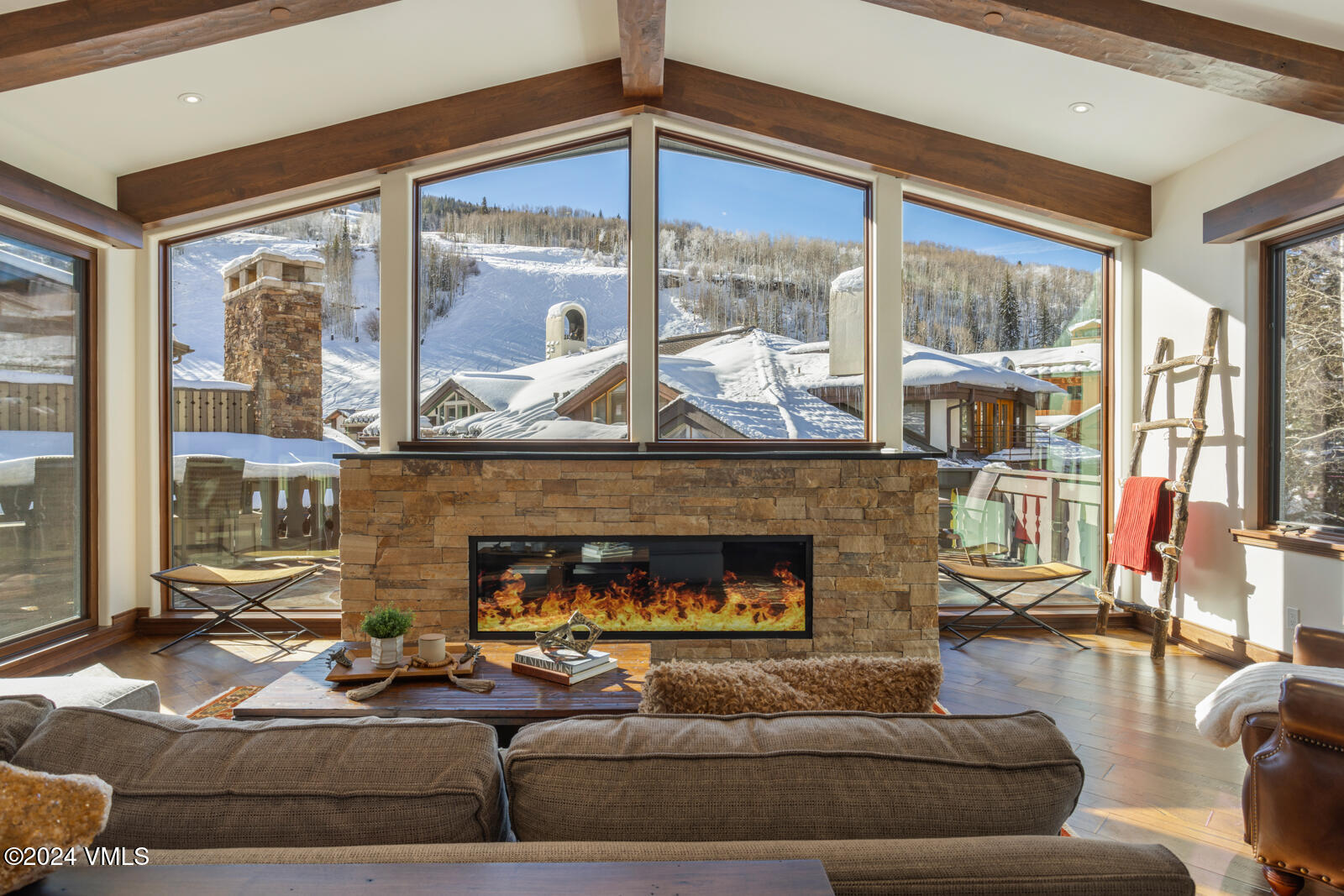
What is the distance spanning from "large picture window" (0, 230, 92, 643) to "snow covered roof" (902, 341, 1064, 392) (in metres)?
4.75

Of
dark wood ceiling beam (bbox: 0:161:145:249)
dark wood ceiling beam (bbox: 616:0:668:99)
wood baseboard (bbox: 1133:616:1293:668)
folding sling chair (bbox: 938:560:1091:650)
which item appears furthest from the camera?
folding sling chair (bbox: 938:560:1091:650)

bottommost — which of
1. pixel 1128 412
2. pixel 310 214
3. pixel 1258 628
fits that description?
pixel 1258 628

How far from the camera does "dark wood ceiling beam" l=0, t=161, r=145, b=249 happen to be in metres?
3.59

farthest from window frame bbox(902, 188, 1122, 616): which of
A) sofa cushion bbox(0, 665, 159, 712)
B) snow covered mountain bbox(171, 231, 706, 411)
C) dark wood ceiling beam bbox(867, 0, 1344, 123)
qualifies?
sofa cushion bbox(0, 665, 159, 712)

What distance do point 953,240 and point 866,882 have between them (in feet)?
15.2

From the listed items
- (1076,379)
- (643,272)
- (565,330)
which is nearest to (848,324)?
(643,272)

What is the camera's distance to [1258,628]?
3.94 m

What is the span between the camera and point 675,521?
410 cm

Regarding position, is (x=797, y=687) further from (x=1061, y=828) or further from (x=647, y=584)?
(x=647, y=584)

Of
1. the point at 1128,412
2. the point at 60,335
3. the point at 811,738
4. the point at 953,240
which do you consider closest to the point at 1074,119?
the point at 953,240

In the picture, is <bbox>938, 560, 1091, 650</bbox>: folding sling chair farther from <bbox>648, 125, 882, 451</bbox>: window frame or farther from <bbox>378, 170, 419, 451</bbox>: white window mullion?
<bbox>378, 170, 419, 451</bbox>: white window mullion

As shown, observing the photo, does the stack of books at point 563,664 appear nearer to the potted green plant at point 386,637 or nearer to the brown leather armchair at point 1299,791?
the potted green plant at point 386,637

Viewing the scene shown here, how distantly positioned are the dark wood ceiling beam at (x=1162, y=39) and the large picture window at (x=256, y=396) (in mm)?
3603

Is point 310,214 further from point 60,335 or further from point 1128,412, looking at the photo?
point 1128,412
